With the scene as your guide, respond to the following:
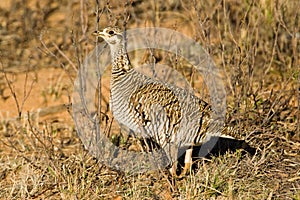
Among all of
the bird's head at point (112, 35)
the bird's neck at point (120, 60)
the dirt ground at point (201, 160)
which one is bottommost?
the dirt ground at point (201, 160)

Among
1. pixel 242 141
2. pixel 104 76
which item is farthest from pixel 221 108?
pixel 104 76

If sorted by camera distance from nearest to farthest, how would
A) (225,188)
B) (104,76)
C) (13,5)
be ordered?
(225,188)
(104,76)
(13,5)

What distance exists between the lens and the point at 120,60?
5043 mm

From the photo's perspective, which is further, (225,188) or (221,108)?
(221,108)

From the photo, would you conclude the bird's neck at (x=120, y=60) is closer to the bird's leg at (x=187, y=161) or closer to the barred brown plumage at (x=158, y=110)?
the barred brown plumage at (x=158, y=110)

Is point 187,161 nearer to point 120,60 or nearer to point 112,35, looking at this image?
point 120,60

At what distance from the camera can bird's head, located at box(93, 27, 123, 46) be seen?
16.0 ft

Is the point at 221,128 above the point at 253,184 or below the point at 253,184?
above

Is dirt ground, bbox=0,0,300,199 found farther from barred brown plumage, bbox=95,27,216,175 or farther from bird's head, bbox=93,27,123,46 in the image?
barred brown plumage, bbox=95,27,216,175

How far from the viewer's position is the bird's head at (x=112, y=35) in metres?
4.89

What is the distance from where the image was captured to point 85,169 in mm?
4973

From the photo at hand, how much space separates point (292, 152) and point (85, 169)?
1771 mm

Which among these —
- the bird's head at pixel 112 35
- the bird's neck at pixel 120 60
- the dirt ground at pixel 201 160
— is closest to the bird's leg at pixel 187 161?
the dirt ground at pixel 201 160

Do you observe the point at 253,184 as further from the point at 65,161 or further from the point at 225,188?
the point at 65,161
